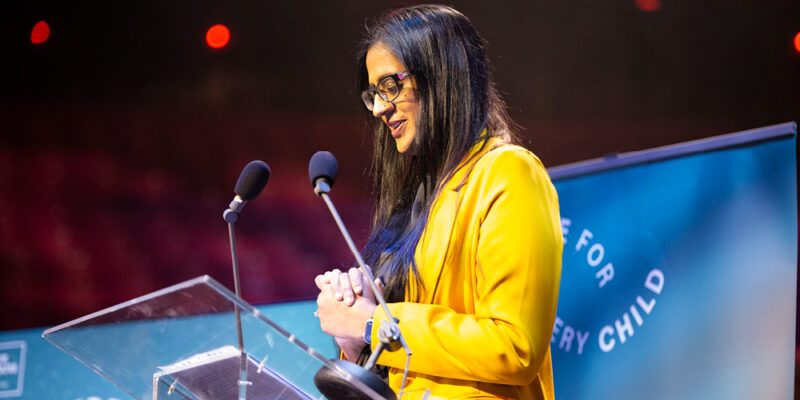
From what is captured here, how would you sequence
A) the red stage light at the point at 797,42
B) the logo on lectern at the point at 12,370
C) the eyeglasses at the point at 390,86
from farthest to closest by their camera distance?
the logo on lectern at the point at 12,370 < the red stage light at the point at 797,42 < the eyeglasses at the point at 390,86

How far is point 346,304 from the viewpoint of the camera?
140cm

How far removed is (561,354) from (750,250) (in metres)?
0.77

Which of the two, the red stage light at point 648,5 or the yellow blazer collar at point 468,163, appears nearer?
the yellow blazer collar at point 468,163

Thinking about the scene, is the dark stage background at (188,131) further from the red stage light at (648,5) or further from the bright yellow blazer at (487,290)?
the bright yellow blazer at (487,290)

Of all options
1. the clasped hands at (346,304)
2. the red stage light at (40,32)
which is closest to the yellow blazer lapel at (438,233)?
the clasped hands at (346,304)

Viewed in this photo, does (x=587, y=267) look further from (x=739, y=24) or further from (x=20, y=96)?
(x=20, y=96)

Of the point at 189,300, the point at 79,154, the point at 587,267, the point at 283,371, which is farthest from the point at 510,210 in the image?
the point at 79,154

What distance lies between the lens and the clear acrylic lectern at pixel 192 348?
3.40ft

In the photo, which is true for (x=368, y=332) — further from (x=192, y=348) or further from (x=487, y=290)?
(x=192, y=348)

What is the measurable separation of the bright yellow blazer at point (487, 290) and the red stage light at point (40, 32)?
105 inches

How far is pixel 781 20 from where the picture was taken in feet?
8.23

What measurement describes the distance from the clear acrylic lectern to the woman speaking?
234 mm

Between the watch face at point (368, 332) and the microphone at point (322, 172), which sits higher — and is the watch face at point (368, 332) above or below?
below

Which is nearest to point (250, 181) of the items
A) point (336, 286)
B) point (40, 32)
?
point (336, 286)
